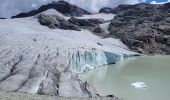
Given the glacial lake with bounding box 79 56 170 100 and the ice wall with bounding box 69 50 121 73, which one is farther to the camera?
the ice wall with bounding box 69 50 121 73

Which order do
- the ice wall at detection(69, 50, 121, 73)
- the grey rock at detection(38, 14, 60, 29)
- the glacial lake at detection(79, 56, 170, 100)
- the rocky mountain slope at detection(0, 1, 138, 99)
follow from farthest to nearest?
the grey rock at detection(38, 14, 60, 29) → the ice wall at detection(69, 50, 121, 73) → the glacial lake at detection(79, 56, 170, 100) → the rocky mountain slope at detection(0, 1, 138, 99)

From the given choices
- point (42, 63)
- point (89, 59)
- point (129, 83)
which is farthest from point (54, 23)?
point (42, 63)

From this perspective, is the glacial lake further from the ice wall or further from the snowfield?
the snowfield

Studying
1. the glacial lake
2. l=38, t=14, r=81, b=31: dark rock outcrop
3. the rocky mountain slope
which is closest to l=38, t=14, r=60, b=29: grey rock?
l=38, t=14, r=81, b=31: dark rock outcrop

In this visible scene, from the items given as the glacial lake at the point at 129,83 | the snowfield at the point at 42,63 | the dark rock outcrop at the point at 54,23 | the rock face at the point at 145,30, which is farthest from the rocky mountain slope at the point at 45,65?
the dark rock outcrop at the point at 54,23

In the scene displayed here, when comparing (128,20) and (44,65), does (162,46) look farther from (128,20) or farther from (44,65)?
(44,65)

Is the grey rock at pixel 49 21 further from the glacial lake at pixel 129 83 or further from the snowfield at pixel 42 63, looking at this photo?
the glacial lake at pixel 129 83

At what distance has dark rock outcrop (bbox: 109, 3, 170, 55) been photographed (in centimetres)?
6366

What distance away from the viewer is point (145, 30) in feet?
227

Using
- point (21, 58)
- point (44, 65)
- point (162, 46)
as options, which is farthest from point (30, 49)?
point (162, 46)

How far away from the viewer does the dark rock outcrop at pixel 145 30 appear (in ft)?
209

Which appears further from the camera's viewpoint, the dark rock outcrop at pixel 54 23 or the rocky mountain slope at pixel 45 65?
the dark rock outcrop at pixel 54 23

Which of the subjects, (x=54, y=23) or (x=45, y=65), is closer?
(x=45, y=65)

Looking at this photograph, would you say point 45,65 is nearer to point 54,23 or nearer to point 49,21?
point 49,21
